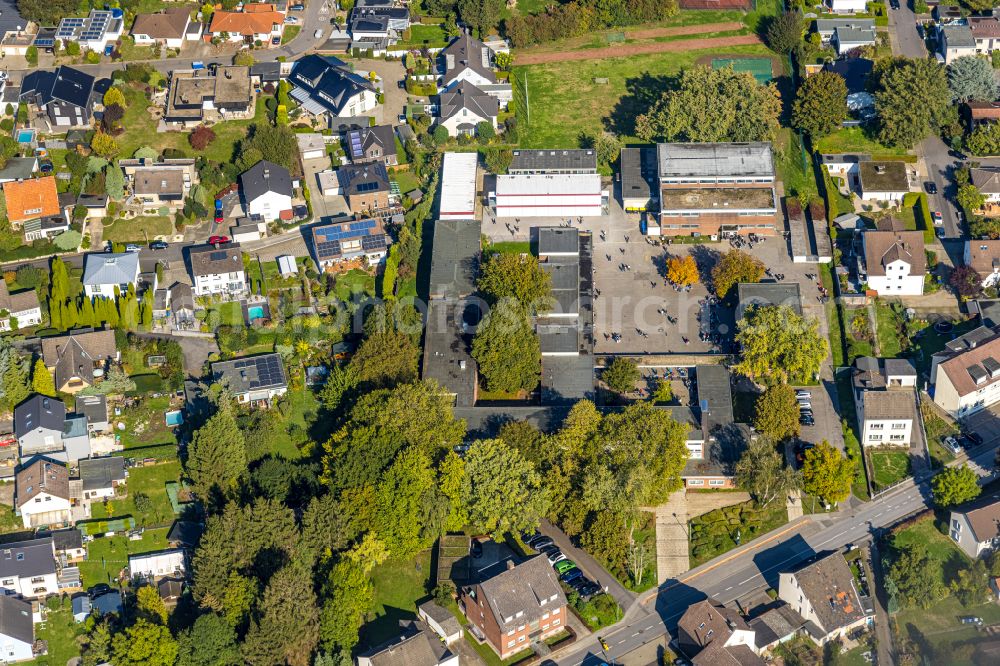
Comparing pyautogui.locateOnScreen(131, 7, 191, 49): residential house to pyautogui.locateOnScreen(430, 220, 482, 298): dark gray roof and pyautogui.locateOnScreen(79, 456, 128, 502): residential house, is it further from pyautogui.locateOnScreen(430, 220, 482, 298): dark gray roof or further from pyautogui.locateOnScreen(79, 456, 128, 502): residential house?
pyautogui.locateOnScreen(79, 456, 128, 502): residential house

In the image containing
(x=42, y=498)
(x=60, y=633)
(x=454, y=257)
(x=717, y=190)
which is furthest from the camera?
(x=717, y=190)

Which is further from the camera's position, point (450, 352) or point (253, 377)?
point (450, 352)

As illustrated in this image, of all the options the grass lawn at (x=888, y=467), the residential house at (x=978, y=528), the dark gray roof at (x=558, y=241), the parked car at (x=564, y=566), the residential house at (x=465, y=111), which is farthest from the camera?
the residential house at (x=465, y=111)

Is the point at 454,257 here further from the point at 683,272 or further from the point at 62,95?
the point at 62,95

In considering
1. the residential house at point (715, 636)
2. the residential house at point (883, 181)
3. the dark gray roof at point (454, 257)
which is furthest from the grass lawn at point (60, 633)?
the residential house at point (883, 181)

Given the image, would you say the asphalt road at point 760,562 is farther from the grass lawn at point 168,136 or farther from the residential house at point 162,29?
the residential house at point 162,29

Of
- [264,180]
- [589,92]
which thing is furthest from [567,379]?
[589,92]

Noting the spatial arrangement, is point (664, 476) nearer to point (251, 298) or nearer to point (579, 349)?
point (579, 349)

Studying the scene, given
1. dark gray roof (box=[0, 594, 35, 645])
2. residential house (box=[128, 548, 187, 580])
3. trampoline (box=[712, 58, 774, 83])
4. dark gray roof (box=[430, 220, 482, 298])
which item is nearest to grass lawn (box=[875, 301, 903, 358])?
trampoline (box=[712, 58, 774, 83])
